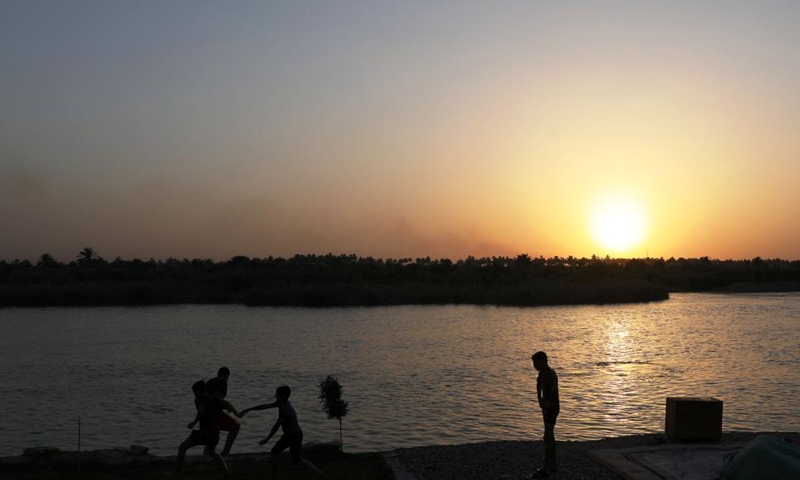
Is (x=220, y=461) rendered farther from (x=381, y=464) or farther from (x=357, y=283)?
(x=357, y=283)

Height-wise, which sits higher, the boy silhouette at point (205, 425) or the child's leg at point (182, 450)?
the boy silhouette at point (205, 425)

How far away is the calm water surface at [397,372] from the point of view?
1602cm

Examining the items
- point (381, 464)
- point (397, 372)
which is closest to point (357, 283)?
point (397, 372)

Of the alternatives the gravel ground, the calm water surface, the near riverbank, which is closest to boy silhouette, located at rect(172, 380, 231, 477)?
the near riverbank

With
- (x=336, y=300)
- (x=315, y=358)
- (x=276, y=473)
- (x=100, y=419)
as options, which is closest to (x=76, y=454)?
(x=276, y=473)

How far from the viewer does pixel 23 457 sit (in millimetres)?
11336

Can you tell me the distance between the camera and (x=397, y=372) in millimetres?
24812

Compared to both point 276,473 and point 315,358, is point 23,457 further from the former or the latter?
point 315,358

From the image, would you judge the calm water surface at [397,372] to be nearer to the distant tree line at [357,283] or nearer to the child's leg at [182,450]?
the child's leg at [182,450]

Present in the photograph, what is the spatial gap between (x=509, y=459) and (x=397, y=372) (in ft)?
46.7

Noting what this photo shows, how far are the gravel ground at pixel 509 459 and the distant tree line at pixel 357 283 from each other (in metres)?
51.1

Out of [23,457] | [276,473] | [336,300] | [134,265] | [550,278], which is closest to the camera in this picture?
[276,473]

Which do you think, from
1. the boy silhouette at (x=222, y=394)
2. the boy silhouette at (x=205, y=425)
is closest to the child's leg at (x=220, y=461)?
the boy silhouette at (x=205, y=425)

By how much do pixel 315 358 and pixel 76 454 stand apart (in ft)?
57.1
